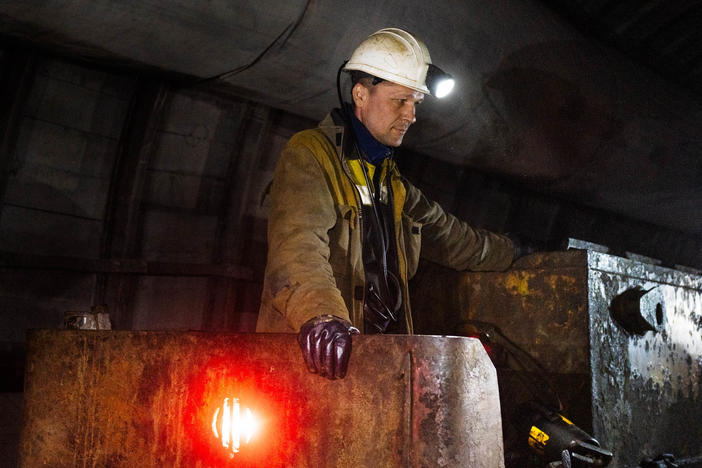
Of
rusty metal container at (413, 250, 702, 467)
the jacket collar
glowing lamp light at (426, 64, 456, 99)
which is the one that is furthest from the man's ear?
rusty metal container at (413, 250, 702, 467)

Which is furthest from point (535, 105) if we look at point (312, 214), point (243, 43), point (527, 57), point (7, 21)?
point (7, 21)

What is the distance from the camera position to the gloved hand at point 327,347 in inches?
60.2

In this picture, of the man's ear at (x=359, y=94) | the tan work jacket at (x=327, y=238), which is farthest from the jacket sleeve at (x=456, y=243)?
the man's ear at (x=359, y=94)

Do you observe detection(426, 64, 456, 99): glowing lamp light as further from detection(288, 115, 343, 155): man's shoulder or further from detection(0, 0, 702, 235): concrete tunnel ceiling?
detection(288, 115, 343, 155): man's shoulder

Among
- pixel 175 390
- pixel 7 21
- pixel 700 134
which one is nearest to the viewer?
pixel 175 390

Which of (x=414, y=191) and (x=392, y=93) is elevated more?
(x=392, y=93)

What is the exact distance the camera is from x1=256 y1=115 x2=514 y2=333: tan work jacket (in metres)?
1.96

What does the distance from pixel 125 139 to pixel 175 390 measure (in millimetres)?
2036

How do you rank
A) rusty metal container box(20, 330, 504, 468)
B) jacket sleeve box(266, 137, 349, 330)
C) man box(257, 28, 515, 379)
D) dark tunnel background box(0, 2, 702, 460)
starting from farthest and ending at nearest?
1. dark tunnel background box(0, 2, 702, 460)
2. man box(257, 28, 515, 379)
3. jacket sleeve box(266, 137, 349, 330)
4. rusty metal container box(20, 330, 504, 468)

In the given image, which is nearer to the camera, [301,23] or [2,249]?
[301,23]

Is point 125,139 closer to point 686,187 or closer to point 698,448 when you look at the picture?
point 698,448

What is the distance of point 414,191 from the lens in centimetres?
294

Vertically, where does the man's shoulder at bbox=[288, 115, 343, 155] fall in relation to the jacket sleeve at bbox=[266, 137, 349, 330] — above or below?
above

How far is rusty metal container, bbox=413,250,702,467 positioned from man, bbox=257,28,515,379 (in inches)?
21.7
